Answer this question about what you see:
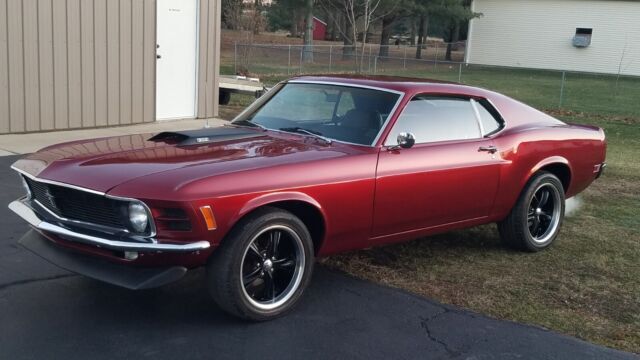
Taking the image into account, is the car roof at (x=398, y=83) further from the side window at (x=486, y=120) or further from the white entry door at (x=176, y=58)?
the white entry door at (x=176, y=58)

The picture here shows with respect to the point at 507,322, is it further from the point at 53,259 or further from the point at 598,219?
the point at 598,219

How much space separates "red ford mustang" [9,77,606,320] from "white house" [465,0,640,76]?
36328 millimetres

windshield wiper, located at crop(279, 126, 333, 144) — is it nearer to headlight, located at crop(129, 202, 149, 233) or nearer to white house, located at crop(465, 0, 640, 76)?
headlight, located at crop(129, 202, 149, 233)

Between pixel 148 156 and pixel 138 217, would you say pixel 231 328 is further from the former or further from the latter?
pixel 148 156

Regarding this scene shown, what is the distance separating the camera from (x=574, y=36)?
4131 centimetres

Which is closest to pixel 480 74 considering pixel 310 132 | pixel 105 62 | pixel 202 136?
pixel 105 62

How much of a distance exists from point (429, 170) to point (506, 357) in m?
1.61

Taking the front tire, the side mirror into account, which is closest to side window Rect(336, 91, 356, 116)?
the side mirror

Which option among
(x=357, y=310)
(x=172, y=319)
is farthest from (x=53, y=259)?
(x=357, y=310)

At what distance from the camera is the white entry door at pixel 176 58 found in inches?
516

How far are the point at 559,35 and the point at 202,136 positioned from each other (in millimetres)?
40196

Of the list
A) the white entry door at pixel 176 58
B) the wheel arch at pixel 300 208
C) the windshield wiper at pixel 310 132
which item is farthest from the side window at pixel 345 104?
the white entry door at pixel 176 58

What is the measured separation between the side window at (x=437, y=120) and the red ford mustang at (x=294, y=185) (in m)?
0.01

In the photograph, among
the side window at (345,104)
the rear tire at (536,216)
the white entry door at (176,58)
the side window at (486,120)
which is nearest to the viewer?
the side window at (345,104)
